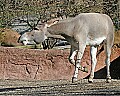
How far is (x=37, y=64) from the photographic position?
60.6 feet

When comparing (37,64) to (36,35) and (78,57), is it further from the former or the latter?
(36,35)

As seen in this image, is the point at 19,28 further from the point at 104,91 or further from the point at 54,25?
the point at 104,91

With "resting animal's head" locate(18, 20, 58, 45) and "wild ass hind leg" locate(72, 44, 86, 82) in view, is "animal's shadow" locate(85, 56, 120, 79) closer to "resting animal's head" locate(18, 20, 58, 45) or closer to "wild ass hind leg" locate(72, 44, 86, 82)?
"wild ass hind leg" locate(72, 44, 86, 82)

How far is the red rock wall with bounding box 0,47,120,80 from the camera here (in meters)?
18.2

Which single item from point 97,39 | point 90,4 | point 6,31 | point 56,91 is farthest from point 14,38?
point 56,91

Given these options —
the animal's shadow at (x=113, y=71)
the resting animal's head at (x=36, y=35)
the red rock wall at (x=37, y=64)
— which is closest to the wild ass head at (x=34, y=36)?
the resting animal's head at (x=36, y=35)

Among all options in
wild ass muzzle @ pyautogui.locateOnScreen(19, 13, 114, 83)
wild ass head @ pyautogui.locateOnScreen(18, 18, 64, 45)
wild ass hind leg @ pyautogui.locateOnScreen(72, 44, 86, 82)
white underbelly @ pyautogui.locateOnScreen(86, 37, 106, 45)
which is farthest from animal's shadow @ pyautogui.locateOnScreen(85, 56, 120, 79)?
wild ass head @ pyautogui.locateOnScreen(18, 18, 64, 45)

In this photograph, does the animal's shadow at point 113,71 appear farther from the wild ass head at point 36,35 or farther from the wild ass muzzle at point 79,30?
the wild ass head at point 36,35

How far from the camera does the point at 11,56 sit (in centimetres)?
1858

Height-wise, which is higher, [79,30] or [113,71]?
[79,30]

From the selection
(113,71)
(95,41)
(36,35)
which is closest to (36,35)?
(36,35)

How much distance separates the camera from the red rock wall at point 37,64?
18250 millimetres

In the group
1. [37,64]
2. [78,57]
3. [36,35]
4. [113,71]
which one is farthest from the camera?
[113,71]

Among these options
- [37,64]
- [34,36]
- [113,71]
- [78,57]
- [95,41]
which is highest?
[34,36]
